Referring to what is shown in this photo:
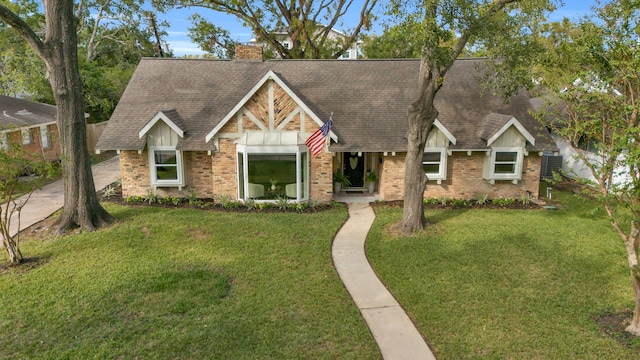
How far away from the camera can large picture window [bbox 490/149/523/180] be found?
52.7 ft

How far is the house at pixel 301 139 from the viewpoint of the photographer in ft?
50.6

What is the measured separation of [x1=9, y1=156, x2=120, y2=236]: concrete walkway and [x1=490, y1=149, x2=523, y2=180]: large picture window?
1577cm

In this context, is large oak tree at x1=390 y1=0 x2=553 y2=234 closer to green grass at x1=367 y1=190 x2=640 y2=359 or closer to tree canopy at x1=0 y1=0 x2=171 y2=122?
green grass at x1=367 y1=190 x2=640 y2=359

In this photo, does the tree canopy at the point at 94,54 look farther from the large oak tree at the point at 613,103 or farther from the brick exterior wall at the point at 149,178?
the large oak tree at the point at 613,103

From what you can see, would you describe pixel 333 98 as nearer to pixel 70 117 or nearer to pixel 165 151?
pixel 165 151

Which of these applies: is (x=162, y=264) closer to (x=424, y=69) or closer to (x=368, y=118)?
(x=424, y=69)

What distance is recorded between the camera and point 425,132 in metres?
12.7

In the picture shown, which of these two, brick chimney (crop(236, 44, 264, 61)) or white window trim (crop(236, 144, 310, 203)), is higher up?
brick chimney (crop(236, 44, 264, 61))

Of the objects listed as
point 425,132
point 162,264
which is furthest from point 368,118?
point 162,264

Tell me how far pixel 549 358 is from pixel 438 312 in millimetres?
2004

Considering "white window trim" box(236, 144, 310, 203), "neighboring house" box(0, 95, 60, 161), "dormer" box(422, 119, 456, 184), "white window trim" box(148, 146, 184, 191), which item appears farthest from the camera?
"neighboring house" box(0, 95, 60, 161)

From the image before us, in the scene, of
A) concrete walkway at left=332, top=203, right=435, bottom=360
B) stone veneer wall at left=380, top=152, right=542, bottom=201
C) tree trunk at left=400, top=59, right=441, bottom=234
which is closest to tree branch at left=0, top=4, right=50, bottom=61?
concrete walkway at left=332, top=203, right=435, bottom=360

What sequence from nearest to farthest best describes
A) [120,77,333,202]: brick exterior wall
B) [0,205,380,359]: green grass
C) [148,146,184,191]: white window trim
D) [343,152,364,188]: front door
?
[0,205,380,359]: green grass < [120,77,333,202]: brick exterior wall < [148,146,184,191]: white window trim < [343,152,364,188]: front door

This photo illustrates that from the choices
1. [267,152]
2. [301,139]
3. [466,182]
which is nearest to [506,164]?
[466,182]
